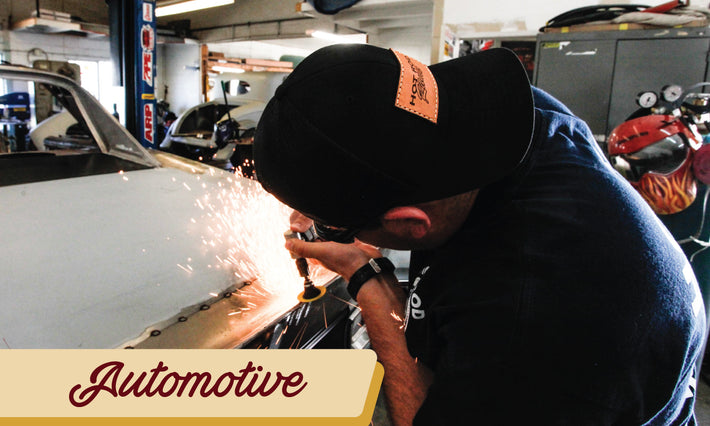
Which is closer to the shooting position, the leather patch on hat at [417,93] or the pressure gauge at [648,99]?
the leather patch on hat at [417,93]

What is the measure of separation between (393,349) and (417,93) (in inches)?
19.3

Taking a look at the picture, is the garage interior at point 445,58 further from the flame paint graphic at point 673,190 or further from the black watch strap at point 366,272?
the black watch strap at point 366,272

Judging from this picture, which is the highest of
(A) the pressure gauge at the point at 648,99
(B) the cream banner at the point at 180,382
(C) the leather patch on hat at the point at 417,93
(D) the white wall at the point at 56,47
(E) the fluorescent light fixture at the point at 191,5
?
(E) the fluorescent light fixture at the point at 191,5

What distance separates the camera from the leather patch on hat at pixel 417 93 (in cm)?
63

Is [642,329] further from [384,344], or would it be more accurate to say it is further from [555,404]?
[384,344]

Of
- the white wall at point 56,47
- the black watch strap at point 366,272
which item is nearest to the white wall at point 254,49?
the white wall at point 56,47

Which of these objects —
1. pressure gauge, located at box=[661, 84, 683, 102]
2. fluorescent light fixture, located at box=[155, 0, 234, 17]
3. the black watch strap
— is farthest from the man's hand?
fluorescent light fixture, located at box=[155, 0, 234, 17]

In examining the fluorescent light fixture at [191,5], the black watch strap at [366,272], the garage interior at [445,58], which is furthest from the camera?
the fluorescent light fixture at [191,5]

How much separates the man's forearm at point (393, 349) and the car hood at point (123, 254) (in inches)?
21.6

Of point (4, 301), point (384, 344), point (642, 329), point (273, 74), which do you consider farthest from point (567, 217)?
point (273, 74)

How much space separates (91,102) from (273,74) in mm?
6331

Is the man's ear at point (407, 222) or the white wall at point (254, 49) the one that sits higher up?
the white wall at point (254, 49)

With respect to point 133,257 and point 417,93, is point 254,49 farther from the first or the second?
point 417,93

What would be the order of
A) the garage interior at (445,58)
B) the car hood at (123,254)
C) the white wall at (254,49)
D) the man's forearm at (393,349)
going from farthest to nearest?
1. the white wall at (254,49)
2. the garage interior at (445,58)
3. the car hood at (123,254)
4. the man's forearm at (393,349)
